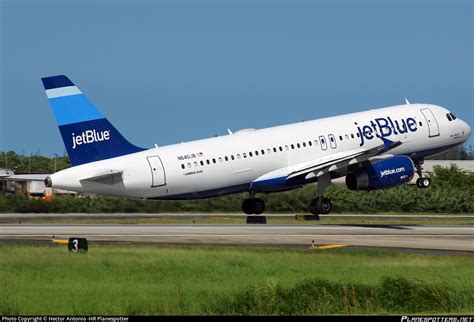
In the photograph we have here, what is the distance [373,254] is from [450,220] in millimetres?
28006

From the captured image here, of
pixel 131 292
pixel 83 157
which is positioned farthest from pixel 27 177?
pixel 131 292

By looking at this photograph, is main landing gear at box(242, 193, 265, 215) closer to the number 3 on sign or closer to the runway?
the runway

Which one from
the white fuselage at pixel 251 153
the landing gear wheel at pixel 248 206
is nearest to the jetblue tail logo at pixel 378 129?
the white fuselage at pixel 251 153

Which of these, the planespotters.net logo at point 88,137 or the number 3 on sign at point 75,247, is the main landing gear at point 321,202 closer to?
→ the planespotters.net logo at point 88,137

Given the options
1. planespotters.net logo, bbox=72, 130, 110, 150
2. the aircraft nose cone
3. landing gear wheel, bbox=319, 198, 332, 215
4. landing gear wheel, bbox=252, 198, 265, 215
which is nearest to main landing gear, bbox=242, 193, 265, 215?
landing gear wheel, bbox=252, 198, 265, 215

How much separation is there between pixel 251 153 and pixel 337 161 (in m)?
5.11

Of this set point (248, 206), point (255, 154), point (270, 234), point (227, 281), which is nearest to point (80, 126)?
point (255, 154)

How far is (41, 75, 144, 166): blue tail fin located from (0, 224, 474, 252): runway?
4.16 meters

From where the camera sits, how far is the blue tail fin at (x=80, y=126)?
54.8 metres

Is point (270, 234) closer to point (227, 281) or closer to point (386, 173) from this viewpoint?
point (386, 173)

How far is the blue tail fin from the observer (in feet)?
180

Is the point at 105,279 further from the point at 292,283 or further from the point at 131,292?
the point at 292,283

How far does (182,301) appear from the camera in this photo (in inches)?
1150

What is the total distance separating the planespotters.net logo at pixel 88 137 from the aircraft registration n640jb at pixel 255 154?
5cm
